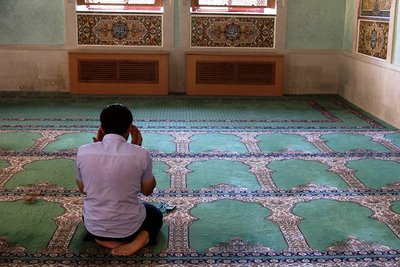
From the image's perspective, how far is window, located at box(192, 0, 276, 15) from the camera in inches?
303

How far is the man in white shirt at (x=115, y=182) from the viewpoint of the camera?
2.71 m

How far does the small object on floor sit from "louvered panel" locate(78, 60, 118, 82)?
14.3ft

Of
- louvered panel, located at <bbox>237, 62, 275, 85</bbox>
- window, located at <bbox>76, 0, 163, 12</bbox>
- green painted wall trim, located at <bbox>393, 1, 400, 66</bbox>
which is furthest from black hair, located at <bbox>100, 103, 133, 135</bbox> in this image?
window, located at <bbox>76, 0, 163, 12</bbox>

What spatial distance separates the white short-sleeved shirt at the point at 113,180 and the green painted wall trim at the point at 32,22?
17.1 feet

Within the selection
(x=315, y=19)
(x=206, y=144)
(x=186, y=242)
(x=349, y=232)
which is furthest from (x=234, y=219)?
(x=315, y=19)

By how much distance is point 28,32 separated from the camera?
7.60 m

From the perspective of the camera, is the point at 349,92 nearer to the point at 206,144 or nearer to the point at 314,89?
the point at 314,89

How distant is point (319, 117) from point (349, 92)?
126cm

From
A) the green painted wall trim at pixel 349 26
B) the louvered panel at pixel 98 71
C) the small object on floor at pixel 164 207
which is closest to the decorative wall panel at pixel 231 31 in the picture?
the green painted wall trim at pixel 349 26

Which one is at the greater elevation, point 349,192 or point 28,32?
point 28,32

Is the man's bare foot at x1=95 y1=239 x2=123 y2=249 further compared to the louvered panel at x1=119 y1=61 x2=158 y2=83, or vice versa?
the louvered panel at x1=119 y1=61 x2=158 y2=83

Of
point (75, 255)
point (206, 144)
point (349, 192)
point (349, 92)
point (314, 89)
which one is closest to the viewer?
point (75, 255)

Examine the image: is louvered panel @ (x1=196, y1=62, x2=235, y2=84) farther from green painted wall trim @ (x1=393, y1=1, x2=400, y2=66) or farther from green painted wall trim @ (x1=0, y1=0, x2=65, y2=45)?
green painted wall trim @ (x1=393, y1=1, x2=400, y2=66)

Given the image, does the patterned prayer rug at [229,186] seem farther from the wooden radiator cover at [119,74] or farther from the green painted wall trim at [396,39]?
the wooden radiator cover at [119,74]
